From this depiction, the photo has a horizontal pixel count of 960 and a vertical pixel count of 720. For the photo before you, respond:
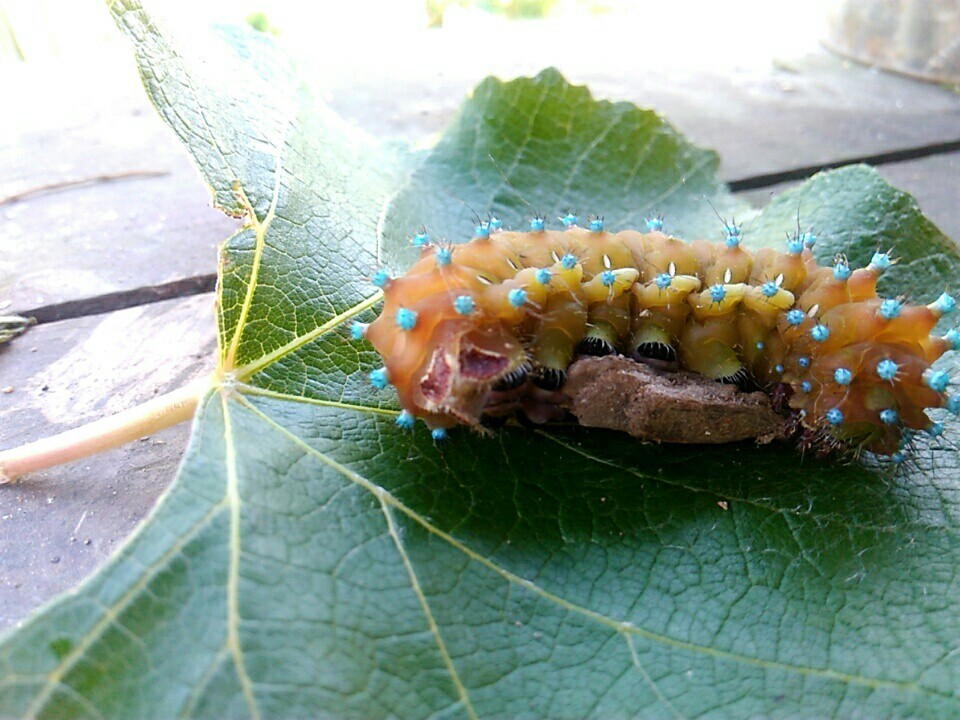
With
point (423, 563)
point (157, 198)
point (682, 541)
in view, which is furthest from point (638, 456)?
point (157, 198)

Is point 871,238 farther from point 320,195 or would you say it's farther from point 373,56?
point 373,56

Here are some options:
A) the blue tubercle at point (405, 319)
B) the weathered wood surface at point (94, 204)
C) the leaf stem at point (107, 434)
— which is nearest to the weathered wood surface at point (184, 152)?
the weathered wood surface at point (94, 204)

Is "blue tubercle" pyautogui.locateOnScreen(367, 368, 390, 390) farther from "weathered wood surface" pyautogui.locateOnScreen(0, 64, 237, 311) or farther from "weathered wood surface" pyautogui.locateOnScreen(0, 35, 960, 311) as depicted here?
"weathered wood surface" pyautogui.locateOnScreen(0, 64, 237, 311)

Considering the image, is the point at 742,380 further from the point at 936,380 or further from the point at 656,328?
the point at 936,380

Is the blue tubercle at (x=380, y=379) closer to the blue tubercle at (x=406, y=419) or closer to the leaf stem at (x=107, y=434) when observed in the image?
the blue tubercle at (x=406, y=419)

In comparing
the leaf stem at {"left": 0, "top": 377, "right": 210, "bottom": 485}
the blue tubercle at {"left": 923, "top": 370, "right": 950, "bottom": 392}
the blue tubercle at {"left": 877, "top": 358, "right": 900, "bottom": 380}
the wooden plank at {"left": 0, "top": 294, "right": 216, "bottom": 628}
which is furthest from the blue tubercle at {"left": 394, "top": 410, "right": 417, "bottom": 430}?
the blue tubercle at {"left": 923, "top": 370, "right": 950, "bottom": 392}

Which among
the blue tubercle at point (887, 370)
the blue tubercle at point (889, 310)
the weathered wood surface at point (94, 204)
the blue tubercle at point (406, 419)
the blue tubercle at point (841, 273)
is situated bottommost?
the weathered wood surface at point (94, 204)

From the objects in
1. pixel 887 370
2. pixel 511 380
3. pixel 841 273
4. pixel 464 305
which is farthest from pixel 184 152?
pixel 887 370
